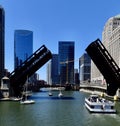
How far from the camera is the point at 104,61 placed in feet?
197

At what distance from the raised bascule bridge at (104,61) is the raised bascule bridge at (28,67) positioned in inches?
346

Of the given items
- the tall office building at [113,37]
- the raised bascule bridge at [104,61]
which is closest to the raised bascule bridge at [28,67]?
the raised bascule bridge at [104,61]

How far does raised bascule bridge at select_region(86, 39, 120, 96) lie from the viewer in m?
59.1

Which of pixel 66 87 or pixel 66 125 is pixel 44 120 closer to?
pixel 66 125

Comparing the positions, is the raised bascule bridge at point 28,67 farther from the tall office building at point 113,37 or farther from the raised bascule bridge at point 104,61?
the tall office building at point 113,37

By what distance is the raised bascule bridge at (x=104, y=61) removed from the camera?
59.1 metres

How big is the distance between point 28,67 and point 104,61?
612 inches

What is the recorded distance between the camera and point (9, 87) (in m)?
66.9

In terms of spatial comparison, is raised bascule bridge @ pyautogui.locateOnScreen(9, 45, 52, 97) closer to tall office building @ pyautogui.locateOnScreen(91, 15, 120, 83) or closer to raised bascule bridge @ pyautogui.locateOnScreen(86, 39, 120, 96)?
raised bascule bridge @ pyautogui.locateOnScreen(86, 39, 120, 96)

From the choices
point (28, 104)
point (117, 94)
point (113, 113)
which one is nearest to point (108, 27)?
point (117, 94)

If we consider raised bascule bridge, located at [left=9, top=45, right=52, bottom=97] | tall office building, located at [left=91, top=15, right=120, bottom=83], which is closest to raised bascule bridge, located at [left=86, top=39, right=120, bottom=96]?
raised bascule bridge, located at [left=9, top=45, right=52, bottom=97]

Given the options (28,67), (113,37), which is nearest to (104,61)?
(28,67)

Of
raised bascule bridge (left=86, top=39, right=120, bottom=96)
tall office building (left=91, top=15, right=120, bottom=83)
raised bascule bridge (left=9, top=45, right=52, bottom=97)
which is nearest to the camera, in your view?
raised bascule bridge (left=86, top=39, right=120, bottom=96)

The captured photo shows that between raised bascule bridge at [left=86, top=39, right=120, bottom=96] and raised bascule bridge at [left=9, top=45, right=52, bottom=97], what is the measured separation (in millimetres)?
8780
